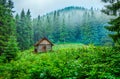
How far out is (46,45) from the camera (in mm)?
62594

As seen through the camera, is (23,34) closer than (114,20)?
No

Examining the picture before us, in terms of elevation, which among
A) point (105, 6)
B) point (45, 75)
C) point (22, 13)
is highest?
point (22, 13)

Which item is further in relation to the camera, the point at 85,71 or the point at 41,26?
the point at 41,26

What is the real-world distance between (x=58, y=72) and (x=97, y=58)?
9.50 ft

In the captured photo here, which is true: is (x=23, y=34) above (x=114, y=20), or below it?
above

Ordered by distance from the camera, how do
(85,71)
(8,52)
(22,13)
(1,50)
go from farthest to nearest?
(22,13)
(1,50)
(8,52)
(85,71)

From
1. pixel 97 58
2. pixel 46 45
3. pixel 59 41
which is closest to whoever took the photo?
pixel 97 58

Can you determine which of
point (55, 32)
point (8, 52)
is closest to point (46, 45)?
point (8, 52)

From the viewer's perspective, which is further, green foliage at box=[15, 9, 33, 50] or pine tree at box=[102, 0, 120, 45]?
green foliage at box=[15, 9, 33, 50]

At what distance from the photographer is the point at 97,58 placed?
11500mm

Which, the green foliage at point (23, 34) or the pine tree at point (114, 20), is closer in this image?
the pine tree at point (114, 20)

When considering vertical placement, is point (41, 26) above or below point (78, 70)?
above

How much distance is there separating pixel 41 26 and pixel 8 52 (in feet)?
281

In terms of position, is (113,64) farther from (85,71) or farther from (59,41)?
(59,41)
